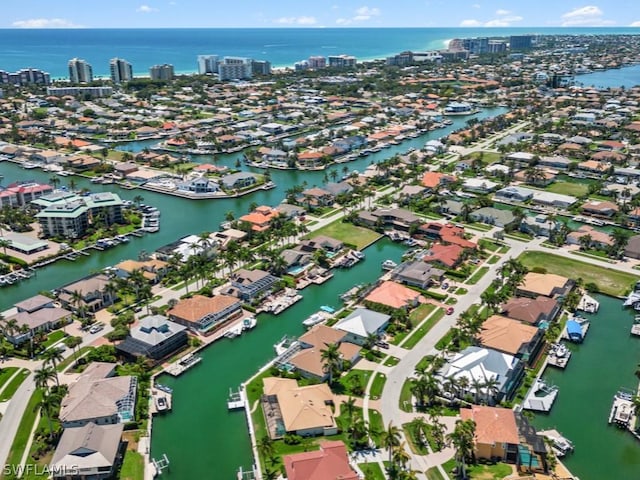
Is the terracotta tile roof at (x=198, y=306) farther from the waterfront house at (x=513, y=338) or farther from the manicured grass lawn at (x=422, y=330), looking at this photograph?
the waterfront house at (x=513, y=338)

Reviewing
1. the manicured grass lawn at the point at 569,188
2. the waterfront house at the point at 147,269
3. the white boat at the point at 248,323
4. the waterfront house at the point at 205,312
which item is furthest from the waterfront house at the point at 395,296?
the manicured grass lawn at the point at 569,188

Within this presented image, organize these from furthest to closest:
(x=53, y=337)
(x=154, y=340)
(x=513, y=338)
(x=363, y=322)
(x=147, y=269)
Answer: (x=147, y=269), (x=363, y=322), (x=53, y=337), (x=513, y=338), (x=154, y=340)

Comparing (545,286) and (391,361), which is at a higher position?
(545,286)

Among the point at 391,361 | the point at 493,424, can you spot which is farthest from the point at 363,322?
the point at 493,424

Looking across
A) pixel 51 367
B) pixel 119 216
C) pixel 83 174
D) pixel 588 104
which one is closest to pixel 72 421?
pixel 51 367

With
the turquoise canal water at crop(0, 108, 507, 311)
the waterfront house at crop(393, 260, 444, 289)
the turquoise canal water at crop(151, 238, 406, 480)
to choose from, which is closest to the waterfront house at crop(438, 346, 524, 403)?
the waterfront house at crop(393, 260, 444, 289)

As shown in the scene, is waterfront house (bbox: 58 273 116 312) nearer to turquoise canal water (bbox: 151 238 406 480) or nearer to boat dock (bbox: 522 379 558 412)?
turquoise canal water (bbox: 151 238 406 480)

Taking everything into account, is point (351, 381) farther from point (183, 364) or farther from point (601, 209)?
point (601, 209)
